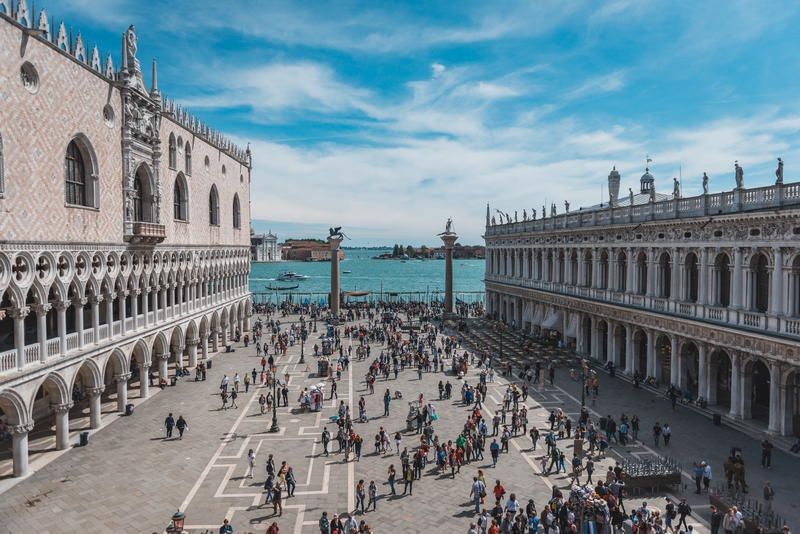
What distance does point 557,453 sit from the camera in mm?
18859

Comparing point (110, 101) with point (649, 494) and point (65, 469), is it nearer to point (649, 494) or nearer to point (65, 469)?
point (65, 469)

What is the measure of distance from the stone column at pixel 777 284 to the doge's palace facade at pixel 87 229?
28.3 m

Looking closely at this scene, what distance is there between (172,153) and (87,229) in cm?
1110

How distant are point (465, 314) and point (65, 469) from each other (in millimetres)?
47463

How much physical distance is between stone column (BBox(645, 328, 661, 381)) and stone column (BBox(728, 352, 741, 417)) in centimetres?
595

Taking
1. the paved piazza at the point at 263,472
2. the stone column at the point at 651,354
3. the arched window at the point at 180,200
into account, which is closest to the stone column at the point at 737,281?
the paved piazza at the point at 263,472

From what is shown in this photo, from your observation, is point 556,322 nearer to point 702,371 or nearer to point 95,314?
point 702,371

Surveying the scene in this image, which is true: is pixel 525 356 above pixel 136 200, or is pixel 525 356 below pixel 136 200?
below

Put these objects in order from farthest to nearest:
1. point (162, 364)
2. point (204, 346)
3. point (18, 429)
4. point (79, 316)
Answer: point (204, 346) → point (162, 364) → point (79, 316) → point (18, 429)

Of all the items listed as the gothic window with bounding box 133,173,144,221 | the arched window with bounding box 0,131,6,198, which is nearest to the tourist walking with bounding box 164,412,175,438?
the arched window with bounding box 0,131,6,198

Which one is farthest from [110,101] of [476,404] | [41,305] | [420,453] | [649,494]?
[649,494]

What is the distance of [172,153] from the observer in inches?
1267

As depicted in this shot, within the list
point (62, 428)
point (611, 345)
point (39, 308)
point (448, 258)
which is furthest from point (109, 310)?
point (448, 258)

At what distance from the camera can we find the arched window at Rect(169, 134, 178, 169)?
1257 inches
